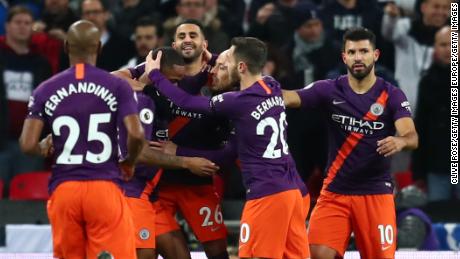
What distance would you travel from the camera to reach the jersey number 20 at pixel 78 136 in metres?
8.52

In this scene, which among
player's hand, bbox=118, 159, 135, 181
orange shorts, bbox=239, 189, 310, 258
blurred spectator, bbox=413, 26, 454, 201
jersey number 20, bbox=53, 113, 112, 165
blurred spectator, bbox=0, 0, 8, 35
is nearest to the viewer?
jersey number 20, bbox=53, 113, 112, 165

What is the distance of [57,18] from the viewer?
14703 millimetres

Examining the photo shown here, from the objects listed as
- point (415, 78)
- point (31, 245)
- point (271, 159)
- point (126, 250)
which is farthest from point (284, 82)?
point (126, 250)

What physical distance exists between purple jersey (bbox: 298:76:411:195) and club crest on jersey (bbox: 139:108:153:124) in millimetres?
1206

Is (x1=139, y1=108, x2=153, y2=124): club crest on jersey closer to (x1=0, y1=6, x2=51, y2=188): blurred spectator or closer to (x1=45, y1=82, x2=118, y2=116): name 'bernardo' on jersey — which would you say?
(x1=45, y1=82, x2=118, y2=116): name 'bernardo' on jersey

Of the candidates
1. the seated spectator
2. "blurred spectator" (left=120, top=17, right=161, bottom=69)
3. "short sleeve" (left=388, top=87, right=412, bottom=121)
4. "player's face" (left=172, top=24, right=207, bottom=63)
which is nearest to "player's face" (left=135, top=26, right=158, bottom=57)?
"blurred spectator" (left=120, top=17, right=161, bottom=69)

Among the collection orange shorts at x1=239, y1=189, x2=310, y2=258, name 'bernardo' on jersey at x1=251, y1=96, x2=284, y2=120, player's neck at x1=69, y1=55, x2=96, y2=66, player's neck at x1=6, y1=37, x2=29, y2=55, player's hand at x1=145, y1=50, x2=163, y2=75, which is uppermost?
player's neck at x1=6, y1=37, x2=29, y2=55

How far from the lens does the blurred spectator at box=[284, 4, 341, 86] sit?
1422 cm

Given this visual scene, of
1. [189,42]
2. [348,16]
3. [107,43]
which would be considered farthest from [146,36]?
[189,42]

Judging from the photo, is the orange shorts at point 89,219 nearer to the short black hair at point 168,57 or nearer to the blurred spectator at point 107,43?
the short black hair at point 168,57

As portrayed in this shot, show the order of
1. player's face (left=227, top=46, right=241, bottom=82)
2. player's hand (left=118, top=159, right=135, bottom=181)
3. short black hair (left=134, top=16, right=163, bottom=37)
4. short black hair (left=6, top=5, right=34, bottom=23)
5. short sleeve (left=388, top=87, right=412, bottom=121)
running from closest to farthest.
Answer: player's hand (left=118, top=159, right=135, bottom=181) < player's face (left=227, top=46, right=241, bottom=82) < short sleeve (left=388, top=87, right=412, bottom=121) < short black hair (left=6, top=5, right=34, bottom=23) < short black hair (left=134, top=16, right=163, bottom=37)

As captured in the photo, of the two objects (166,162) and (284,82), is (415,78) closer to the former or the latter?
(284,82)

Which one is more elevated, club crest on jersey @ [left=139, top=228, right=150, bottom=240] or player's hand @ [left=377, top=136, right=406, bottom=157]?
player's hand @ [left=377, top=136, right=406, bottom=157]

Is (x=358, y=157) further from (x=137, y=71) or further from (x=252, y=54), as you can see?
(x=137, y=71)
